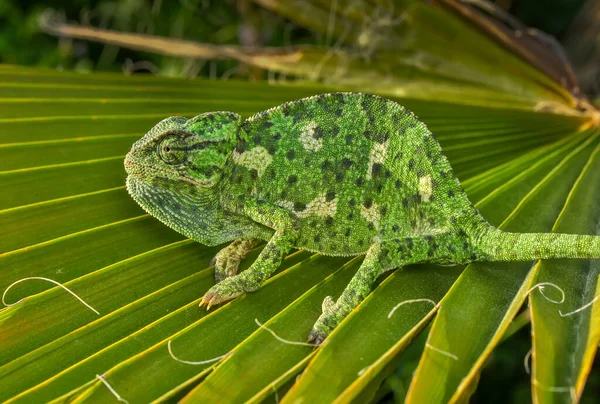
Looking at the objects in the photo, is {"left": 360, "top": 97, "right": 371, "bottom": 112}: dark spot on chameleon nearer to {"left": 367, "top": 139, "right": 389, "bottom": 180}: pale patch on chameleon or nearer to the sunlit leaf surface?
{"left": 367, "top": 139, "right": 389, "bottom": 180}: pale patch on chameleon

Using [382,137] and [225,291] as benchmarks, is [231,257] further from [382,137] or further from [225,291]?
[382,137]

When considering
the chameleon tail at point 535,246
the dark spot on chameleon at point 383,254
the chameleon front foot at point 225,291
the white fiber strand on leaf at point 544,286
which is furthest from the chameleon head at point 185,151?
the white fiber strand on leaf at point 544,286

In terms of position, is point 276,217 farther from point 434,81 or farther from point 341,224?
point 434,81

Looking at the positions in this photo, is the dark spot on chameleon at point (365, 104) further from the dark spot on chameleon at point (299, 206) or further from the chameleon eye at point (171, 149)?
the chameleon eye at point (171, 149)

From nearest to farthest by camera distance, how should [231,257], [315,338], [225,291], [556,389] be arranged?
[556,389]
[315,338]
[225,291]
[231,257]

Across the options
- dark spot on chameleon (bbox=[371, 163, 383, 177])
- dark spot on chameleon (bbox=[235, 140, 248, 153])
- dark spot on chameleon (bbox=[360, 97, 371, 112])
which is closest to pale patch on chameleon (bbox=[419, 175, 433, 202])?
dark spot on chameleon (bbox=[371, 163, 383, 177])

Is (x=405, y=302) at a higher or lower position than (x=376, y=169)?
lower

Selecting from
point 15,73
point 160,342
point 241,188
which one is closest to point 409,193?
point 241,188

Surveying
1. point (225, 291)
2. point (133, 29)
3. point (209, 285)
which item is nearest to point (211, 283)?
point (209, 285)
